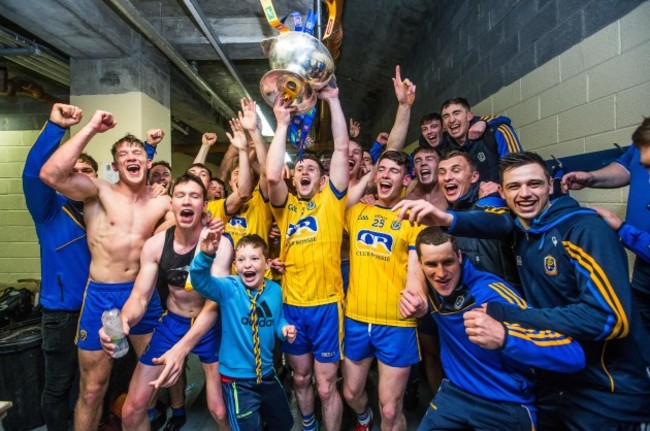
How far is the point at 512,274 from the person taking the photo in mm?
2166

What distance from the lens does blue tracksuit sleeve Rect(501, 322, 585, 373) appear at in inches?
54.1

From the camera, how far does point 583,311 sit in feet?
4.50

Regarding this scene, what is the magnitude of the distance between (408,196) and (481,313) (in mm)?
1718

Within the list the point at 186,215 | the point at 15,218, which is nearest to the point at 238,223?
the point at 186,215

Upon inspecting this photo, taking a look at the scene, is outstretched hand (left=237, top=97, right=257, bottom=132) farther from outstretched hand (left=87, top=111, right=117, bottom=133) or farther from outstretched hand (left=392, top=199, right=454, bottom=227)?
outstretched hand (left=392, top=199, right=454, bottom=227)

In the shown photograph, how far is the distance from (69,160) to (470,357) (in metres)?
2.58

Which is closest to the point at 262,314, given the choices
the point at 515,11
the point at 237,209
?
the point at 237,209

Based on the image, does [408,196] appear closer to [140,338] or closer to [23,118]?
[140,338]

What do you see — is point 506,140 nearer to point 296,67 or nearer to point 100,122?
point 296,67

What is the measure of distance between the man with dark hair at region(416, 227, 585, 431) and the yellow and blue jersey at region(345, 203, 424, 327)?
0.38m

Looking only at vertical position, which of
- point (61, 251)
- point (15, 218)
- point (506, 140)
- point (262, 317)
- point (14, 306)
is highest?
point (506, 140)

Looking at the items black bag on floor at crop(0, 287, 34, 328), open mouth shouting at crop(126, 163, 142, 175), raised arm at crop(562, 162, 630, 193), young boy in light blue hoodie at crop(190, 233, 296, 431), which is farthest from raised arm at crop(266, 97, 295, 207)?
black bag on floor at crop(0, 287, 34, 328)

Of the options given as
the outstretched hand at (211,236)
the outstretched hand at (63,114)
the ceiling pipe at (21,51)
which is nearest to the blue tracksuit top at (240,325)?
the outstretched hand at (211,236)

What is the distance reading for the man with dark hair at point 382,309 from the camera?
226 cm
